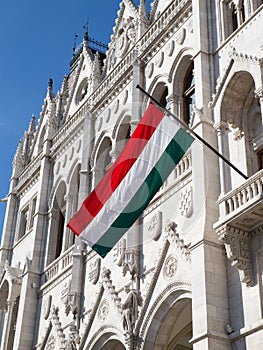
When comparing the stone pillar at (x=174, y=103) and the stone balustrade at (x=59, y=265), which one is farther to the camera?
the stone balustrade at (x=59, y=265)

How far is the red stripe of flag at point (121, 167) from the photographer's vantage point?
17.0 m

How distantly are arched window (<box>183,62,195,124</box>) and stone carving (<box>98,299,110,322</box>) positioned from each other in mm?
6169

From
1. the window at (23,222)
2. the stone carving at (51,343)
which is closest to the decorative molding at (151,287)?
the stone carving at (51,343)

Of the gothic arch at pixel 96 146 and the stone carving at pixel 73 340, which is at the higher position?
the gothic arch at pixel 96 146

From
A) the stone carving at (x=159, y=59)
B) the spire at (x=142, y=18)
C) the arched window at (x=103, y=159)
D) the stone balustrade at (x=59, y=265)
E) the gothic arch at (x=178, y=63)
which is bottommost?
the stone balustrade at (x=59, y=265)

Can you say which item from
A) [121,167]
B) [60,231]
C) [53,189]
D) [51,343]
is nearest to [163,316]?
[121,167]

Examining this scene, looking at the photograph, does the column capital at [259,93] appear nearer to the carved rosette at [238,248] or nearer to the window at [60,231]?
the carved rosette at [238,248]

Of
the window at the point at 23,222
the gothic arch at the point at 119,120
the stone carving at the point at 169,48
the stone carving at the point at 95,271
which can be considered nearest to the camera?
the stone carving at the point at 95,271

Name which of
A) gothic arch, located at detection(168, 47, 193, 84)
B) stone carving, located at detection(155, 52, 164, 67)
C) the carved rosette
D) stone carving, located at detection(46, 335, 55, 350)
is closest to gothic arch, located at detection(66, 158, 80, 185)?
stone carving, located at detection(155, 52, 164, 67)

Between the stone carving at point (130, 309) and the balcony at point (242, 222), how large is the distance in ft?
14.2

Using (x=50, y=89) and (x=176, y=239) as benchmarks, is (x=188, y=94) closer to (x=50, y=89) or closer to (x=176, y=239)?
(x=176, y=239)

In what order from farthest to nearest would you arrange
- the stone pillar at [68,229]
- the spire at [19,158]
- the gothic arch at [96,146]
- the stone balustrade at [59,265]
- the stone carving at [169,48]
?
the spire at [19,158]
the stone pillar at [68,229]
the gothic arch at [96,146]
the stone balustrade at [59,265]
the stone carving at [169,48]

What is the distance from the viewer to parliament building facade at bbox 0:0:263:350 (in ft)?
49.4

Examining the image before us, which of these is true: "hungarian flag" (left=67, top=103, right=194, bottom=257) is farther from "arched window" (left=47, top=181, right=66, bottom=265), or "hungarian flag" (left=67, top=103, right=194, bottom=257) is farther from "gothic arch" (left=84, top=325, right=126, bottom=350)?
"arched window" (left=47, top=181, right=66, bottom=265)
